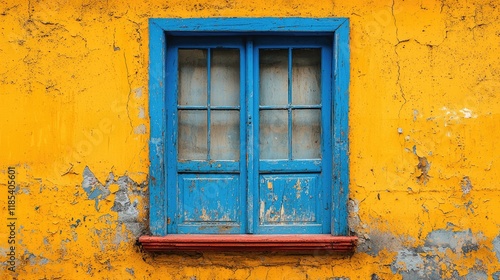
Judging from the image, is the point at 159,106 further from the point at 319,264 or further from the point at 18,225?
the point at 319,264

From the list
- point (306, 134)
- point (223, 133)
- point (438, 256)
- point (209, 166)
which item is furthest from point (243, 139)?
point (438, 256)

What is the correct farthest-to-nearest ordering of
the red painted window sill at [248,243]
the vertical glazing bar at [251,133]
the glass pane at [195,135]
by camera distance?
the glass pane at [195,135] → the vertical glazing bar at [251,133] → the red painted window sill at [248,243]

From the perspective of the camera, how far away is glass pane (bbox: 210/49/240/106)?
13.5 feet

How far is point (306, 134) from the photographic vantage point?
412 centimetres

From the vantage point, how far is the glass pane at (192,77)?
13.5ft

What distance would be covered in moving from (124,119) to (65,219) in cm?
81

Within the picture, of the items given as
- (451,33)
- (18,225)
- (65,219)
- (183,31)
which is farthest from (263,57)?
(18,225)

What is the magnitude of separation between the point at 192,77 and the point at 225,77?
0.78 feet

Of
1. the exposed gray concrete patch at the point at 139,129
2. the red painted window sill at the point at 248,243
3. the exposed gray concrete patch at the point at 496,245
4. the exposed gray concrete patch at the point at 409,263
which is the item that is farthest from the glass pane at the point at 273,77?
the exposed gray concrete patch at the point at 496,245

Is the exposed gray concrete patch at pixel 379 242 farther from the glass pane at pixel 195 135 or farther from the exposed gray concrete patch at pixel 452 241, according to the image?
the glass pane at pixel 195 135

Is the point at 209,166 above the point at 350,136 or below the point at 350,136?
below

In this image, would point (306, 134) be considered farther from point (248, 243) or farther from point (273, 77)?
point (248, 243)

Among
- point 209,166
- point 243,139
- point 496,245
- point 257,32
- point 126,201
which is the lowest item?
point 496,245

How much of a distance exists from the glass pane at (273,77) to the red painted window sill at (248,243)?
98 centimetres
